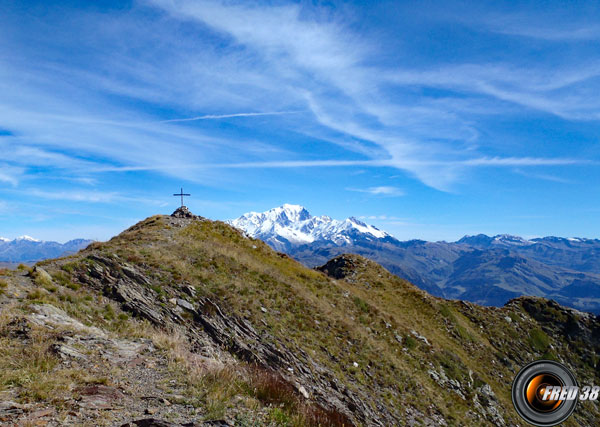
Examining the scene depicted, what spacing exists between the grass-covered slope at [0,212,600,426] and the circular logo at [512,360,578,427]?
22.6ft

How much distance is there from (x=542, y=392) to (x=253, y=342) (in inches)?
656

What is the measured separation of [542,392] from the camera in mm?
17734

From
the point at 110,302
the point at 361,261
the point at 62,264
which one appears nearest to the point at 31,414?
the point at 110,302

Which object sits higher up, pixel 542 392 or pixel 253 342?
pixel 253 342

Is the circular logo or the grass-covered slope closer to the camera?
the grass-covered slope

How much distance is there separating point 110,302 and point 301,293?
17517mm

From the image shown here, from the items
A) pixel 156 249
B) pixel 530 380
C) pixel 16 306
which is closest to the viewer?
pixel 16 306

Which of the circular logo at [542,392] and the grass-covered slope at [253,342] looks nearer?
the grass-covered slope at [253,342]

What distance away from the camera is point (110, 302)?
1811 cm

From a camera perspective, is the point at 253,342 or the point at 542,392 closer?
the point at 542,392

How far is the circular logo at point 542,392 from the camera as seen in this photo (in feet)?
55.5

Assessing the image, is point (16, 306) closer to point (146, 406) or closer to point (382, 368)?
point (146, 406)

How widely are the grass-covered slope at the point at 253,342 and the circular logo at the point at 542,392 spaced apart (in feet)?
22.6

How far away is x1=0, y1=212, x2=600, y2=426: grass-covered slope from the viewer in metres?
9.94
